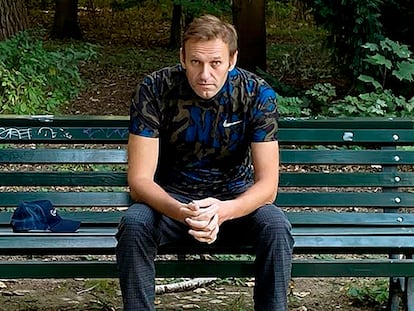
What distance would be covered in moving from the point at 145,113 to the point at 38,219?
2.37ft

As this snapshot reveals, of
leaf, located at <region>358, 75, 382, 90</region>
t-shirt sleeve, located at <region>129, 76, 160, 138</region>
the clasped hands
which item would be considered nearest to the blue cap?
t-shirt sleeve, located at <region>129, 76, 160, 138</region>

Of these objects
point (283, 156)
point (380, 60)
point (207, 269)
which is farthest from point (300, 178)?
point (380, 60)

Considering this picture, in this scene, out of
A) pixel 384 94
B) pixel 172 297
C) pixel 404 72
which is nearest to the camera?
pixel 172 297

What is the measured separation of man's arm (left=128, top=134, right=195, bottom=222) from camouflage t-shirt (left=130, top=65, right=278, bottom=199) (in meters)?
0.05

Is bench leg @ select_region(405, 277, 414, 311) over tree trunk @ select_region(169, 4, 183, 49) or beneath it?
beneath

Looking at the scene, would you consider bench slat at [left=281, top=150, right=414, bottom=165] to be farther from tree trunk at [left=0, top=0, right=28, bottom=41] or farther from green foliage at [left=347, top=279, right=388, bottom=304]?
tree trunk at [left=0, top=0, right=28, bottom=41]

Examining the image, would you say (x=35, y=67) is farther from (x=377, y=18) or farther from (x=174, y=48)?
(x=174, y=48)

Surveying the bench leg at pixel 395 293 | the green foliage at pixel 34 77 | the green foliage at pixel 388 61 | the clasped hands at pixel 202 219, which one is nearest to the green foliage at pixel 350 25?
the green foliage at pixel 388 61

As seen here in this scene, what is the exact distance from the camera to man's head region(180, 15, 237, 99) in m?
3.75

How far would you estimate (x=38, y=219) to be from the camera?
13.3 ft

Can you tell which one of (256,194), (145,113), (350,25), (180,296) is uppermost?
(350,25)

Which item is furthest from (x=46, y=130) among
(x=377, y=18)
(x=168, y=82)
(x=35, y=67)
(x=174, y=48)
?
(x=174, y=48)

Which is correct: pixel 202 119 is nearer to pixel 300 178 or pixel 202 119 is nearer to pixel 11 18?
pixel 300 178

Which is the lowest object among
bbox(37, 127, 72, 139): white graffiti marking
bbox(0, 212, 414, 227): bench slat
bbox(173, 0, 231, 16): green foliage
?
bbox(0, 212, 414, 227): bench slat
